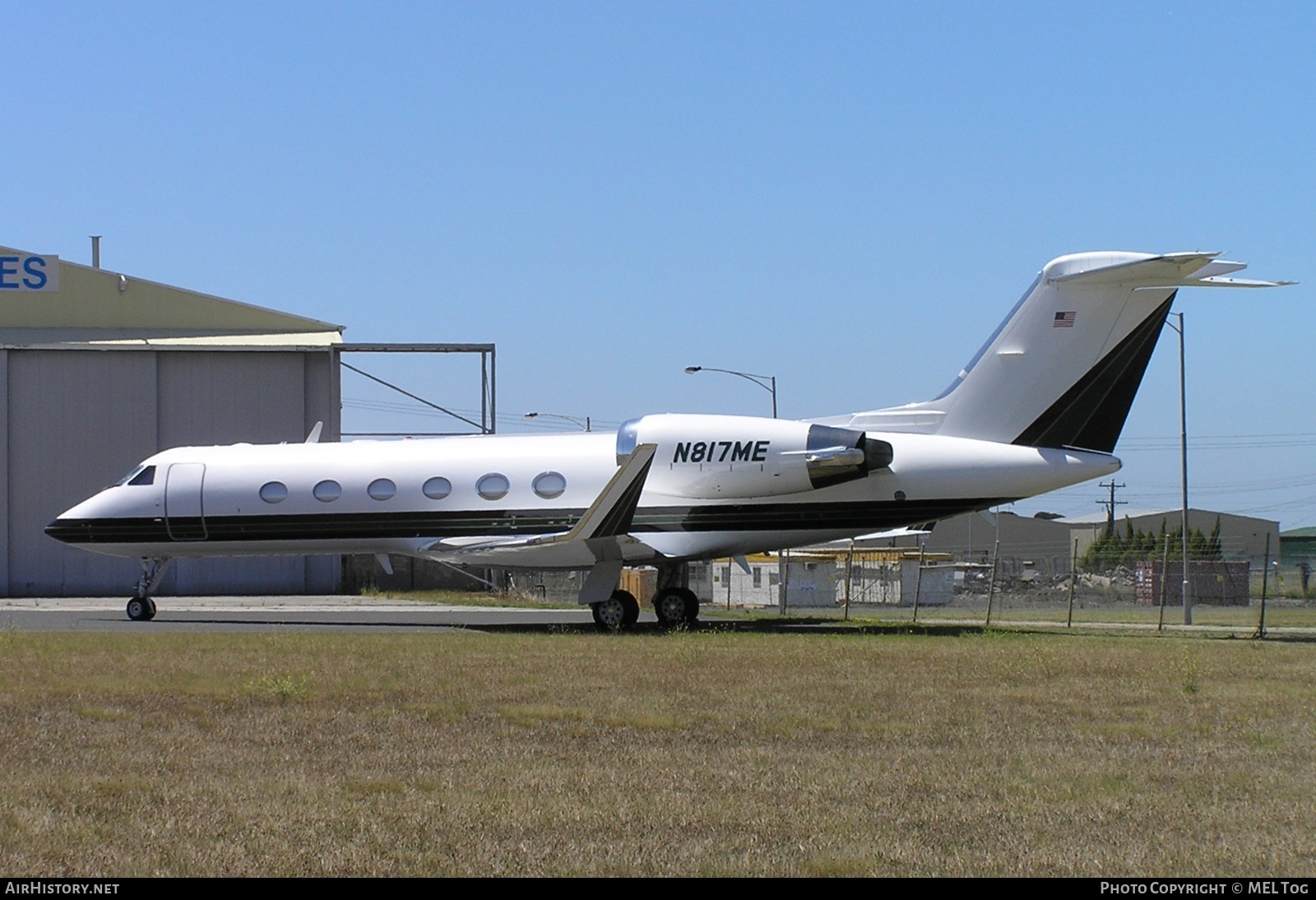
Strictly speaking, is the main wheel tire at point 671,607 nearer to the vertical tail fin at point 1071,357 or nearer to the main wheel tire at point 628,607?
the main wheel tire at point 628,607

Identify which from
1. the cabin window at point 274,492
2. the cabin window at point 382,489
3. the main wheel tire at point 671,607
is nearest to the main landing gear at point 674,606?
the main wheel tire at point 671,607

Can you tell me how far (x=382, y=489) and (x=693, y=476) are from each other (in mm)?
5357

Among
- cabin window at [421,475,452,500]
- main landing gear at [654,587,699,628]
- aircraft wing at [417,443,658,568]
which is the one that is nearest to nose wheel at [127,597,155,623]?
aircraft wing at [417,443,658,568]

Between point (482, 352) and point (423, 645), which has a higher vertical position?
point (482, 352)

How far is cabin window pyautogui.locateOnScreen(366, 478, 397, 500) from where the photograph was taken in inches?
894

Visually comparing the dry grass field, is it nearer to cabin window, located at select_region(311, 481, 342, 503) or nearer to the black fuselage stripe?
the black fuselage stripe

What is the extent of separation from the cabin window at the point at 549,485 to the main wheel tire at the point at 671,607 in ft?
7.80

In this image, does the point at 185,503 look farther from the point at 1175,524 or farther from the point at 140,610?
the point at 1175,524

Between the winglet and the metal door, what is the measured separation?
7.21m

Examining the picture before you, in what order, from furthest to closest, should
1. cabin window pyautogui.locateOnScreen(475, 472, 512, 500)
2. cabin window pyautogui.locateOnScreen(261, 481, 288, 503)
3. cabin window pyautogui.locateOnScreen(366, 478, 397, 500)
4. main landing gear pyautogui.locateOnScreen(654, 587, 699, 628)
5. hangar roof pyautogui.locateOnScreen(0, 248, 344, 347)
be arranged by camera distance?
hangar roof pyautogui.locateOnScreen(0, 248, 344, 347)
cabin window pyautogui.locateOnScreen(261, 481, 288, 503)
cabin window pyautogui.locateOnScreen(366, 478, 397, 500)
cabin window pyautogui.locateOnScreen(475, 472, 512, 500)
main landing gear pyautogui.locateOnScreen(654, 587, 699, 628)

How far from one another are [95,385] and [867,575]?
22.6 metres

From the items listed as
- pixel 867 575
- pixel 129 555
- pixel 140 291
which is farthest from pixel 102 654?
pixel 140 291

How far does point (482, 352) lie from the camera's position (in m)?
41.5
